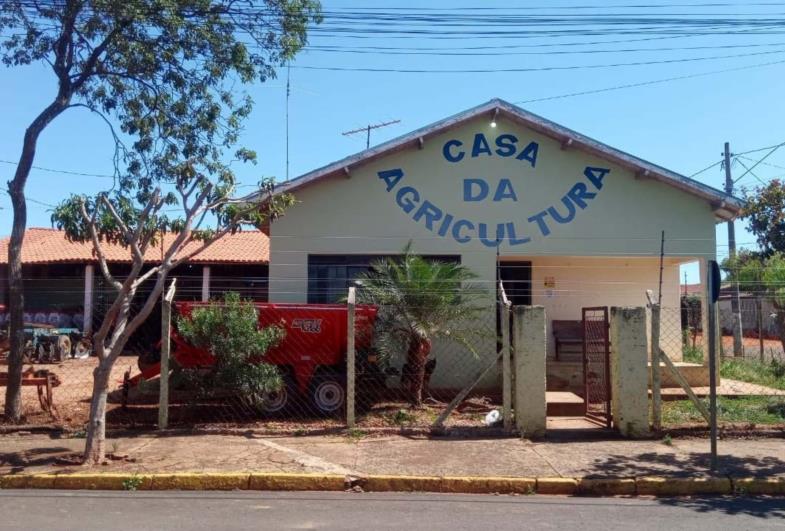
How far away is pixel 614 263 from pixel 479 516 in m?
9.90

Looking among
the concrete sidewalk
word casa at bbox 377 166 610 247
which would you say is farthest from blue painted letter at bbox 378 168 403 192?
the concrete sidewalk

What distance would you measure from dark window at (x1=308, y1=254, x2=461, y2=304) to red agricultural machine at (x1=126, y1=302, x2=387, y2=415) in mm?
2521

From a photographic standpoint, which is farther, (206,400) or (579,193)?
(579,193)

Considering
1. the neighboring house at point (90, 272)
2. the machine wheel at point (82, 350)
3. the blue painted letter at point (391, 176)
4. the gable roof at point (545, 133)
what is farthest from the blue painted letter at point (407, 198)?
the machine wheel at point (82, 350)

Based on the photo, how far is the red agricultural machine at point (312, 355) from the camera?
10.9 m

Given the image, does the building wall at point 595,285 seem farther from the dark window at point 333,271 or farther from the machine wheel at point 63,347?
the machine wheel at point 63,347

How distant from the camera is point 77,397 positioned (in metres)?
12.7

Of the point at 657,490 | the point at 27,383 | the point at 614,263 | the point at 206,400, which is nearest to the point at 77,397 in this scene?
the point at 27,383

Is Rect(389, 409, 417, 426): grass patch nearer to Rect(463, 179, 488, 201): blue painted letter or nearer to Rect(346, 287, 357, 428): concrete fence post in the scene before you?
Rect(346, 287, 357, 428): concrete fence post

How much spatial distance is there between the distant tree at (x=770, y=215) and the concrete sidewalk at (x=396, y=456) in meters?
19.7

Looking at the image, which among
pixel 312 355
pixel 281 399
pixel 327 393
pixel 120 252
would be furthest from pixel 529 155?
pixel 120 252

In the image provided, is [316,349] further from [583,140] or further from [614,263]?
[614,263]

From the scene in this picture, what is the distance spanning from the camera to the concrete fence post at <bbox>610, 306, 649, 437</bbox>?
969 cm

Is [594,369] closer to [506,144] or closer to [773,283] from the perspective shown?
[773,283]
